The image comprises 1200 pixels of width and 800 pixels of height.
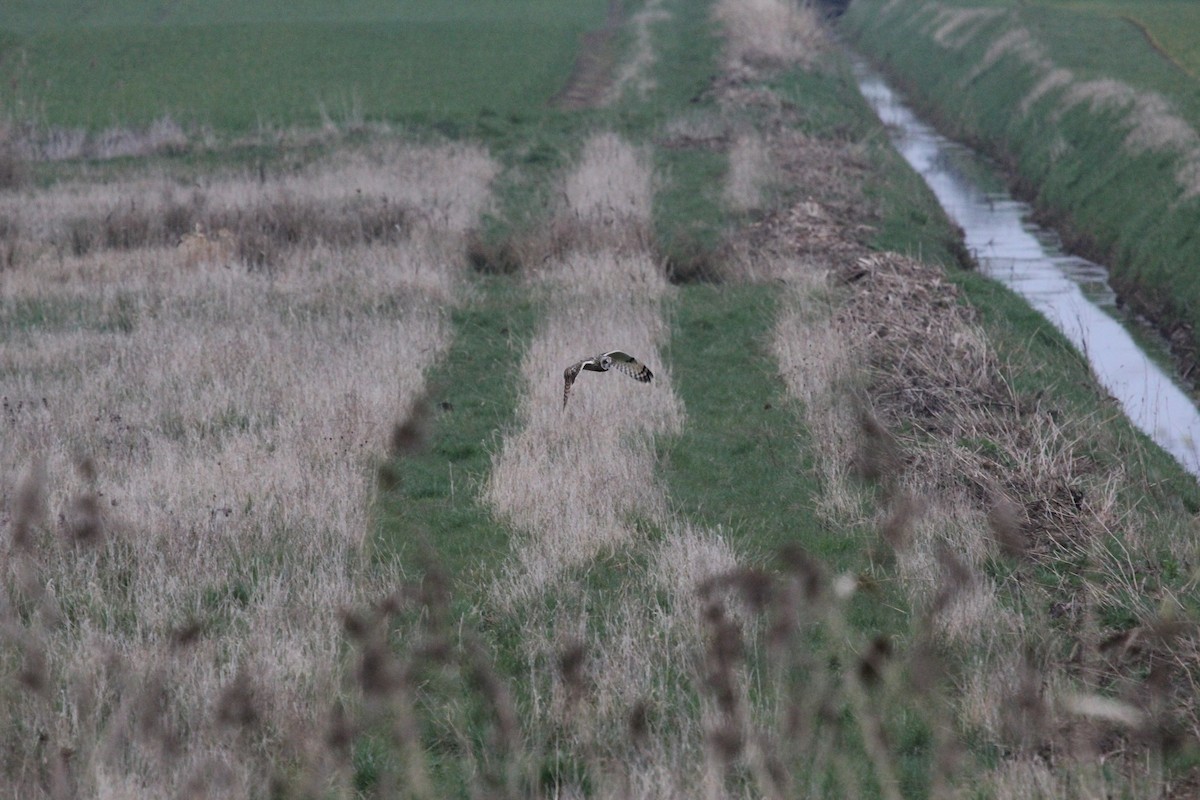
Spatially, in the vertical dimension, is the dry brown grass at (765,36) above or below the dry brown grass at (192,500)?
below

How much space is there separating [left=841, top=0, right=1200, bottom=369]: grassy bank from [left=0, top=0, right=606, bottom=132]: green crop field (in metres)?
10.9

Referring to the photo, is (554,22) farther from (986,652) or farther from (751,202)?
(986,652)

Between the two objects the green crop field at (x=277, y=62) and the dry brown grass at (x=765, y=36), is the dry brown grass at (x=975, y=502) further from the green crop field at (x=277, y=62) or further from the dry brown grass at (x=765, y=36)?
the dry brown grass at (x=765, y=36)

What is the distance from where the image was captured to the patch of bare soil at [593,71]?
3538cm

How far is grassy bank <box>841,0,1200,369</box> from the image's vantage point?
714 inches

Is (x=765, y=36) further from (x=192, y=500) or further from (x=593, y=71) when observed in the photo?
(x=192, y=500)

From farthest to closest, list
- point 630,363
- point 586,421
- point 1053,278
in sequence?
point 1053,278, point 586,421, point 630,363

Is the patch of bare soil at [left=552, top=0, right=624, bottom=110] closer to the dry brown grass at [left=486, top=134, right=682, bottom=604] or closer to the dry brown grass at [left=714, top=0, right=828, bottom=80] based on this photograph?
the dry brown grass at [left=714, top=0, right=828, bottom=80]

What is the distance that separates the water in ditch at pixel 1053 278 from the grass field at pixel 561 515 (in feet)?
2.72

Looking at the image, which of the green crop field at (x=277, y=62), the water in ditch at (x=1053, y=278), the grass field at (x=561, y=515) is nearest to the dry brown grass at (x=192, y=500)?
the grass field at (x=561, y=515)

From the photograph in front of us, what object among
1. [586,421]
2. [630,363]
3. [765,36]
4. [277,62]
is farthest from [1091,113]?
[277,62]

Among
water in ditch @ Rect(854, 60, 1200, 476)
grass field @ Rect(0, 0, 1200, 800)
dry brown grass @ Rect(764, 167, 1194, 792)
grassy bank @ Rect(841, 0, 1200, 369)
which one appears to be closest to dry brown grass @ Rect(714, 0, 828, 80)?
grassy bank @ Rect(841, 0, 1200, 369)

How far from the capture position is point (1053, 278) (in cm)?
1939

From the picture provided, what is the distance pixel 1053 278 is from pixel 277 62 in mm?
27154
